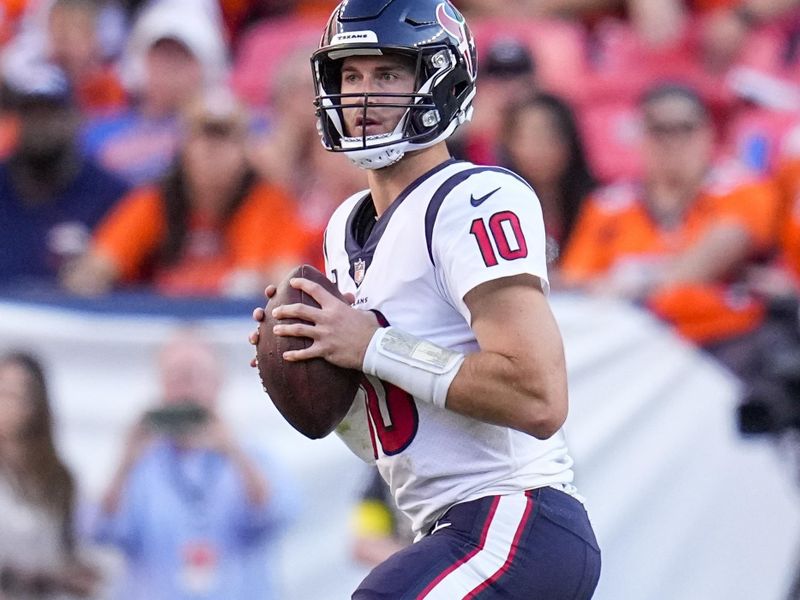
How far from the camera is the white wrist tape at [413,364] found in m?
2.70

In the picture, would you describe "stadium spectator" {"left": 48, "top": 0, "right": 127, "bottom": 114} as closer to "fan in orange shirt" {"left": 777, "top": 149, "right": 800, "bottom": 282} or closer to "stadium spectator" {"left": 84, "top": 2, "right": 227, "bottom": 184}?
"stadium spectator" {"left": 84, "top": 2, "right": 227, "bottom": 184}

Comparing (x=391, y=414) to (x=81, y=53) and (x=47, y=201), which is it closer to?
(x=47, y=201)

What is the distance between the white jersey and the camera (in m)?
2.70

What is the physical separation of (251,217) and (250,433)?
123 centimetres

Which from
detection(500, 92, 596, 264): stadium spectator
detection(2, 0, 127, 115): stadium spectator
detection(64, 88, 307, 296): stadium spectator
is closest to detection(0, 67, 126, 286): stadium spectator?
detection(64, 88, 307, 296): stadium spectator

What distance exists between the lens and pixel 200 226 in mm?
6184

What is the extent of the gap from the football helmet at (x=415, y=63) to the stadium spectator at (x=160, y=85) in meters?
3.93

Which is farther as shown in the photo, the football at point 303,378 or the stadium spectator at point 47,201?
the stadium spectator at point 47,201

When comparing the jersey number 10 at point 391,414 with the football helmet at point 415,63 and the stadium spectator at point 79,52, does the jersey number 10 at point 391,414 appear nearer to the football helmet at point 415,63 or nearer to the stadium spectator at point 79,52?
the football helmet at point 415,63

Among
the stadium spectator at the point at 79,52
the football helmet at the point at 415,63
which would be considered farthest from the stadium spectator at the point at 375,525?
the stadium spectator at the point at 79,52

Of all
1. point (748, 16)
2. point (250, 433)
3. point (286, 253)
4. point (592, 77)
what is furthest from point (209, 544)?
point (748, 16)

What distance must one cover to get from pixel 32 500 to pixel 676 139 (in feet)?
9.80

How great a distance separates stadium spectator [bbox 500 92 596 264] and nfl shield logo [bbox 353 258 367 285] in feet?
10.1

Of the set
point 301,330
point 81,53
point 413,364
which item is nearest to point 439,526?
point 413,364
